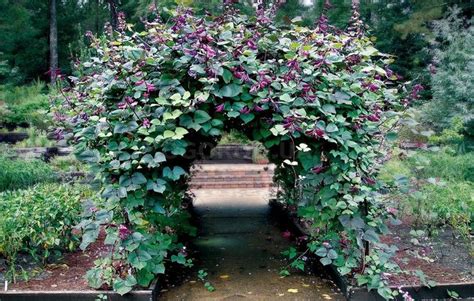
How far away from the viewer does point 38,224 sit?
3.72 metres

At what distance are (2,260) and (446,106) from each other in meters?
9.16

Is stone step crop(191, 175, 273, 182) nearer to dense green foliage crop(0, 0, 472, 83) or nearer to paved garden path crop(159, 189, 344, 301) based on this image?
paved garden path crop(159, 189, 344, 301)

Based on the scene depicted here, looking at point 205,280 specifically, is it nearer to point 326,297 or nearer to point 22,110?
point 326,297

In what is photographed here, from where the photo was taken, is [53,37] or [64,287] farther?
[53,37]

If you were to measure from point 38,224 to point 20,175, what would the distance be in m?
3.27

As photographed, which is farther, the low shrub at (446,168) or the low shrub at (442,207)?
the low shrub at (446,168)

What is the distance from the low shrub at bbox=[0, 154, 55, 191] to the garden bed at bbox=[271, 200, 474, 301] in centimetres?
398

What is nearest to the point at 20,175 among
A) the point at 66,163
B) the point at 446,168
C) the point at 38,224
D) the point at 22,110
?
the point at 66,163

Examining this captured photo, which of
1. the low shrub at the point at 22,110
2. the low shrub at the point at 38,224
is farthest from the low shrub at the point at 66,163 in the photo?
the low shrub at the point at 38,224

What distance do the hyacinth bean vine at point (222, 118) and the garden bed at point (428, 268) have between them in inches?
6.8

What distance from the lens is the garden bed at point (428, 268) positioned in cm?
346

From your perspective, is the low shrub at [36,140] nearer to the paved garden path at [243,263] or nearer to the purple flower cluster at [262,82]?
the paved garden path at [243,263]

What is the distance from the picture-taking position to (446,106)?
9930 mm

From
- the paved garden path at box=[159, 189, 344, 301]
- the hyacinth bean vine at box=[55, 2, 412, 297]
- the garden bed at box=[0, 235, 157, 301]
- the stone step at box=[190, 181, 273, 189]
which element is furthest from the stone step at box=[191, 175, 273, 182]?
the hyacinth bean vine at box=[55, 2, 412, 297]
